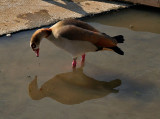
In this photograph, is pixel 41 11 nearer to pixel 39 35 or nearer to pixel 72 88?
pixel 39 35

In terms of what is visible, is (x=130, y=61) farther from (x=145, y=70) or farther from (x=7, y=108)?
(x=7, y=108)

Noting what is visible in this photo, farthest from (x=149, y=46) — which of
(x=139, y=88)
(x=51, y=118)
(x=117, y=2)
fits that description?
(x=51, y=118)

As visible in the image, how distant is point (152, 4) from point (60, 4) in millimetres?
2406

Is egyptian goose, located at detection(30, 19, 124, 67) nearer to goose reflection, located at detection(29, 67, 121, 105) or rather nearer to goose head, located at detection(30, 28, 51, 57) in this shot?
goose head, located at detection(30, 28, 51, 57)

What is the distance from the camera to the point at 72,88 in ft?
17.5

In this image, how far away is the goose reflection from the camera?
5.12 metres

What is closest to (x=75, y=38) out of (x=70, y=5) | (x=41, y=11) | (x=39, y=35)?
(x=39, y=35)

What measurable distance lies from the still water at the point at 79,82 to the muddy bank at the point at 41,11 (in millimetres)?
435

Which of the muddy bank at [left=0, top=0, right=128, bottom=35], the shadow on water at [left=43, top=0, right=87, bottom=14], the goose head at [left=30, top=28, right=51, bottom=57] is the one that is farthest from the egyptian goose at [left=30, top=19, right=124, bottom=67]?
the shadow on water at [left=43, top=0, right=87, bottom=14]

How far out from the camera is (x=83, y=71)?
584 cm

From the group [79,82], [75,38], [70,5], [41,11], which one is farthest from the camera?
[70,5]

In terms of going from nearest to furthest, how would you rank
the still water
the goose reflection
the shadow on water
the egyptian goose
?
the still water < the goose reflection < the egyptian goose < the shadow on water

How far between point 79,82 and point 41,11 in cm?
293

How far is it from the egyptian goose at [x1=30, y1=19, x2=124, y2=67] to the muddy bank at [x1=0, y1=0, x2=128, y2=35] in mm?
1772
